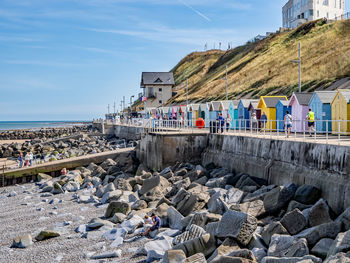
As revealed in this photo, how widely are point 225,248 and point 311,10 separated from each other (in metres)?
81.6

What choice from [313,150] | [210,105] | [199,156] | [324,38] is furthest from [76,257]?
[324,38]

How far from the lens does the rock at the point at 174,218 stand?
12358 millimetres

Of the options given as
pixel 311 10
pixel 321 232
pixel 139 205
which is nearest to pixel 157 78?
pixel 311 10

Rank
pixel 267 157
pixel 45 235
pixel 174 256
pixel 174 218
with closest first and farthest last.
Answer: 1. pixel 174 256
2. pixel 174 218
3. pixel 45 235
4. pixel 267 157

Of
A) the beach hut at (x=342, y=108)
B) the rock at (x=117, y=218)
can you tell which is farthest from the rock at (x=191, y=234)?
the beach hut at (x=342, y=108)

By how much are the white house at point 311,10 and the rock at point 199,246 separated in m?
80.0

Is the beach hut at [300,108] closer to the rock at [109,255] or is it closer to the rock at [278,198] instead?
the rock at [278,198]

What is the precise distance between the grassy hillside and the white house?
20.2 feet

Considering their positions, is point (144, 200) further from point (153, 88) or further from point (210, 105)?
point (153, 88)

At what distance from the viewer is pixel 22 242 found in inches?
495

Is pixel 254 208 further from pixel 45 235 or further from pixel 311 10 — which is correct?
pixel 311 10

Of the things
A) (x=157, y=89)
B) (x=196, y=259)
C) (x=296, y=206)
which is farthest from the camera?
(x=157, y=89)

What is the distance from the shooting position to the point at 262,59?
7525cm

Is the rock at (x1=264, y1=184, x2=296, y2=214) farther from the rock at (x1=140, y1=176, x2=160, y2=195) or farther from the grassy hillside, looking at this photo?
the grassy hillside
